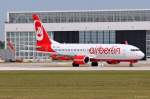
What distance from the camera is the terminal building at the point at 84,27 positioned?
463 feet

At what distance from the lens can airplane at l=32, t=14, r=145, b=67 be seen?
322 ft

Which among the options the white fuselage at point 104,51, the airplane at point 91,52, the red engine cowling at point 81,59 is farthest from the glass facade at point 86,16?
the red engine cowling at point 81,59

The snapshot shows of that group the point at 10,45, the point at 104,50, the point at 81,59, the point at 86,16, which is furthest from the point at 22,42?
the point at 104,50

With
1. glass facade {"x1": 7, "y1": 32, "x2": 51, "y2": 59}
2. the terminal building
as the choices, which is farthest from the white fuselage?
glass facade {"x1": 7, "y1": 32, "x2": 51, "y2": 59}

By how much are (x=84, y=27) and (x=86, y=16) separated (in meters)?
2.88

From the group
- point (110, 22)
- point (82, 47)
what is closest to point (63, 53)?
point (82, 47)

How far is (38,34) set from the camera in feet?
343

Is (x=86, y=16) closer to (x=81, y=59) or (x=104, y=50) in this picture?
(x=104, y=50)

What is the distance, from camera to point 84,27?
14500 cm
